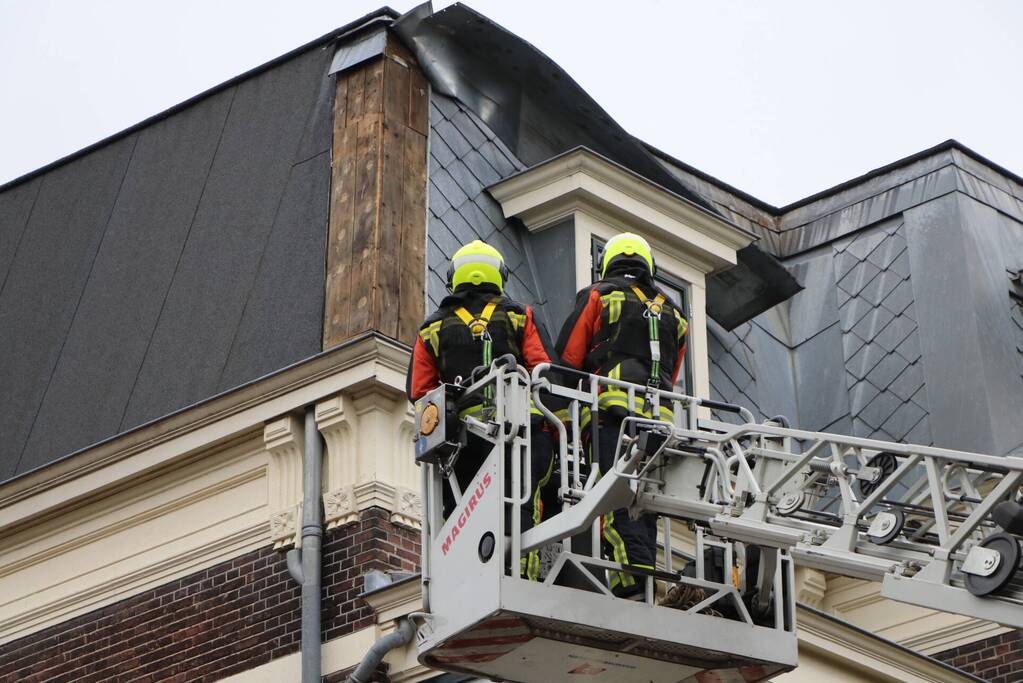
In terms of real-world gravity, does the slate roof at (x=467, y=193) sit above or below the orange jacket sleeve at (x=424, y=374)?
above

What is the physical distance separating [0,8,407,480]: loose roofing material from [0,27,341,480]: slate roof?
2 centimetres

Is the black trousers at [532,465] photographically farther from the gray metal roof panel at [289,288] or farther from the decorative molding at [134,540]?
the gray metal roof panel at [289,288]

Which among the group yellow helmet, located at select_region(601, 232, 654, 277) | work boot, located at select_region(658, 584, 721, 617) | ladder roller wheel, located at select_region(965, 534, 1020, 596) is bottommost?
ladder roller wheel, located at select_region(965, 534, 1020, 596)

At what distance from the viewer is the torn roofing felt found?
17875mm

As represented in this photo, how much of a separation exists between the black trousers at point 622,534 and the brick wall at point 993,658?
7712mm

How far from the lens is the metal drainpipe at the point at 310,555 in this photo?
48.4ft

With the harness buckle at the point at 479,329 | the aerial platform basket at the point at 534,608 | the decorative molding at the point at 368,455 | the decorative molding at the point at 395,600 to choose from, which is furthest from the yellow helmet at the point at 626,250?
the decorative molding at the point at 368,455

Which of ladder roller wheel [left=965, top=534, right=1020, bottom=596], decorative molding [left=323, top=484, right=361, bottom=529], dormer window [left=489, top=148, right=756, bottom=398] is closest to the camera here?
ladder roller wheel [left=965, top=534, right=1020, bottom=596]

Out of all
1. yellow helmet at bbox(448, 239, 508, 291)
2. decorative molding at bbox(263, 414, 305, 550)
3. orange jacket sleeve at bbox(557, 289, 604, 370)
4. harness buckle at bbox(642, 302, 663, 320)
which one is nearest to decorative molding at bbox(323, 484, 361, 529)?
decorative molding at bbox(263, 414, 305, 550)

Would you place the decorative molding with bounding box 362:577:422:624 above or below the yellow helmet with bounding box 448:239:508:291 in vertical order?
below

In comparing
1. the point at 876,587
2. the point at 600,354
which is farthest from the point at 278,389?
the point at 876,587

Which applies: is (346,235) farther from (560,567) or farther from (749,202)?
(749,202)

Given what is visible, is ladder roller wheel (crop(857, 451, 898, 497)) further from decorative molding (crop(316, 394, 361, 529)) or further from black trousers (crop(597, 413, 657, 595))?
decorative molding (crop(316, 394, 361, 529))

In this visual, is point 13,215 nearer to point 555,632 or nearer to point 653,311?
point 653,311
